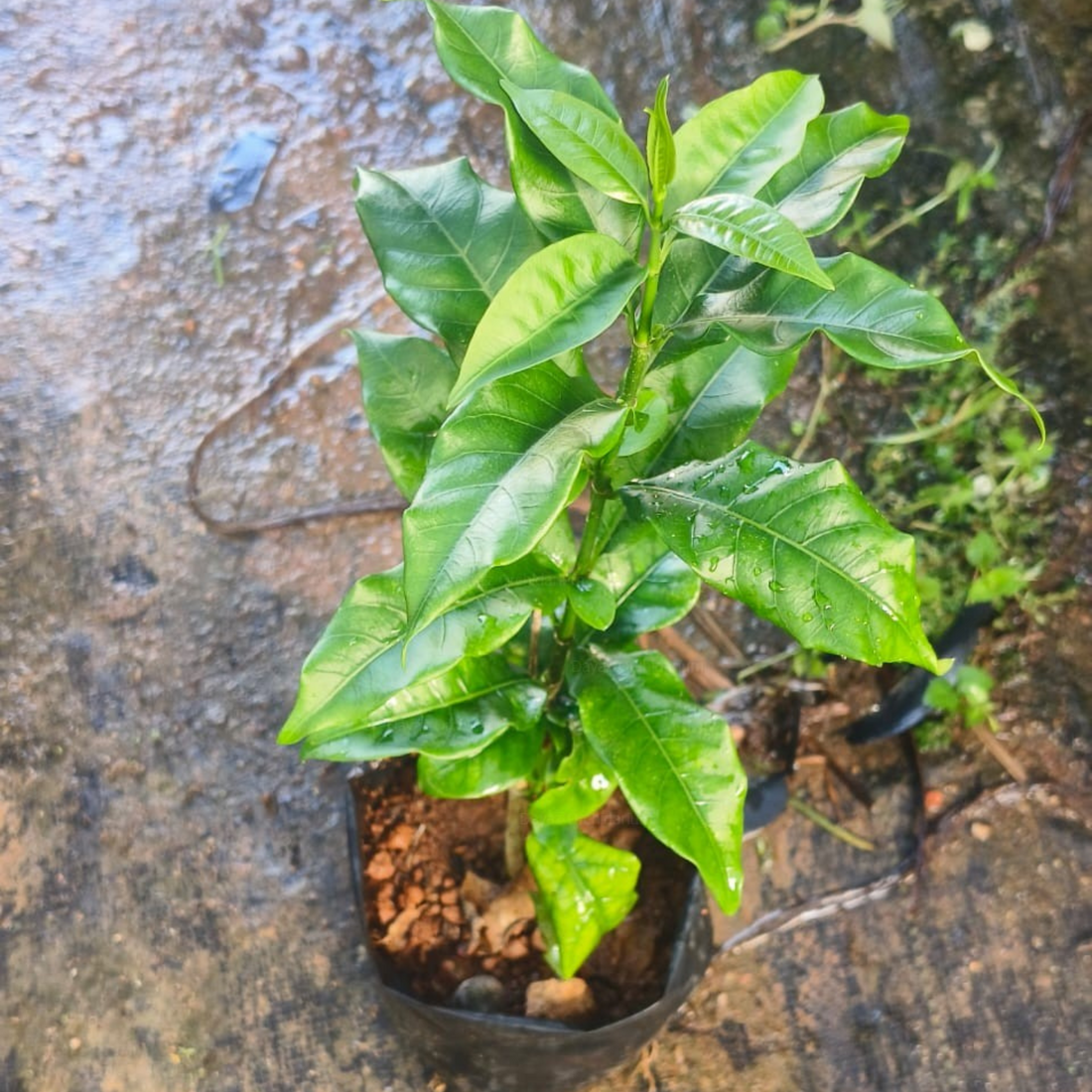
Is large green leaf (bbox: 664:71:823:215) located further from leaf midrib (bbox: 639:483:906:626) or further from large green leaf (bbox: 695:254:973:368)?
leaf midrib (bbox: 639:483:906:626)

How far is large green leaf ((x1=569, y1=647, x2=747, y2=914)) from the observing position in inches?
34.0

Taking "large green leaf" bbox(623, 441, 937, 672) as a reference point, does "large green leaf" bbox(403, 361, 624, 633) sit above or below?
above

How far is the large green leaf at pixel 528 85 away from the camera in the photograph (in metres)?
0.75

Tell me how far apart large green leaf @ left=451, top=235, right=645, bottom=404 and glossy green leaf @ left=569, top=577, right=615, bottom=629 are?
1.03 ft

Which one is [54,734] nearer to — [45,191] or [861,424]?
[45,191]

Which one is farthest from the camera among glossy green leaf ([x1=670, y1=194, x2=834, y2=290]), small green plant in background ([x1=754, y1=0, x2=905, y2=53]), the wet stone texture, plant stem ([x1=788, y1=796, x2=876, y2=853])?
small green plant in background ([x1=754, y1=0, x2=905, y2=53])

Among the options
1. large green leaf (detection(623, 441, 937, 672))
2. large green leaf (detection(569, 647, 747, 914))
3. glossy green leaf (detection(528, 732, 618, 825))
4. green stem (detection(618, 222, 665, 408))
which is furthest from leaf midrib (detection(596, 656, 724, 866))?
green stem (detection(618, 222, 665, 408))

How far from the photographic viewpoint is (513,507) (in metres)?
0.69

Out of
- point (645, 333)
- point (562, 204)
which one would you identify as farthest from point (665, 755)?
point (562, 204)

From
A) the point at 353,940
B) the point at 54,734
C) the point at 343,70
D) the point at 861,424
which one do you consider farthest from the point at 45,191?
the point at 861,424

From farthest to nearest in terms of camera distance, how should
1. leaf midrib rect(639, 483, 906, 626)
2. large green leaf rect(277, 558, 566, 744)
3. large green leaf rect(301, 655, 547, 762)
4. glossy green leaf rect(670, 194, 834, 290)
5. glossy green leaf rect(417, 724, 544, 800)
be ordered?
glossy green leaf rect(417, 724, 544, 800) → large green leaf rect(301, 655, 547, 762) → large green leaf rect(277, 558, 566, 744) → leaf midrib rect(639, 483, 906, 626) → glossy green leaf rect(670, 194, 834, 290)

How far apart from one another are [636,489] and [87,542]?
4.86 ft

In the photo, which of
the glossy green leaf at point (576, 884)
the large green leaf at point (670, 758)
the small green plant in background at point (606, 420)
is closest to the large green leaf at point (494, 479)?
the small green plant in background at point (606, 420)

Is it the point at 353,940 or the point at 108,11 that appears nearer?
the point at 353,940
